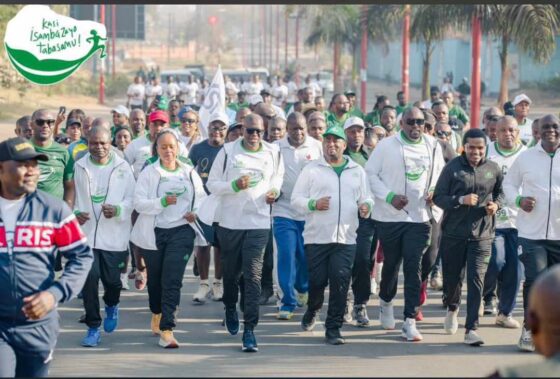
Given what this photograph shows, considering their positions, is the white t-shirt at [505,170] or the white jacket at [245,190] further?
the white t-shirt at [505,170]

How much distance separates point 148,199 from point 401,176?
2.24 metres

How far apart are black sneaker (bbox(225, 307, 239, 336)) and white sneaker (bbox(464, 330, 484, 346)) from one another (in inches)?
78.7

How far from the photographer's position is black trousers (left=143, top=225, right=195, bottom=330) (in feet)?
33.1

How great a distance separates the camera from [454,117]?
58.2 feet

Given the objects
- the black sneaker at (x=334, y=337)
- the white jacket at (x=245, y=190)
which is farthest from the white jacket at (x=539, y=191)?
the white jacket at (x=245, y=190)

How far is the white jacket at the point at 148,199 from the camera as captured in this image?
10188mm

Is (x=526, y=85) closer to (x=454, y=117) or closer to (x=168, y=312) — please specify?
(x=454, y=117)

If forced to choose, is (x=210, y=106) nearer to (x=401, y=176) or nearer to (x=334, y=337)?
(x=401, y=176)

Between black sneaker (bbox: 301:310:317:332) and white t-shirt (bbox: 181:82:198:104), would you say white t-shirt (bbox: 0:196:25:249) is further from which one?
white t-shirt (bbox: 181:82:198:104)

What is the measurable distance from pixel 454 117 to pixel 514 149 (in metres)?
6.37

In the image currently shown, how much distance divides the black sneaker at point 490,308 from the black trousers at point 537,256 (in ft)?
6.16

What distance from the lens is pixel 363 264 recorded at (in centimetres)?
1141

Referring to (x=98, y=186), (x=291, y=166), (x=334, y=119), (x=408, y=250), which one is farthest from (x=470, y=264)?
(x=334, y=119)

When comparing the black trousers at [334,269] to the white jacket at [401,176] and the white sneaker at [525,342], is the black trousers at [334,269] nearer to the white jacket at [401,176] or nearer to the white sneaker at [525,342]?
the white jacket at [401,176]
